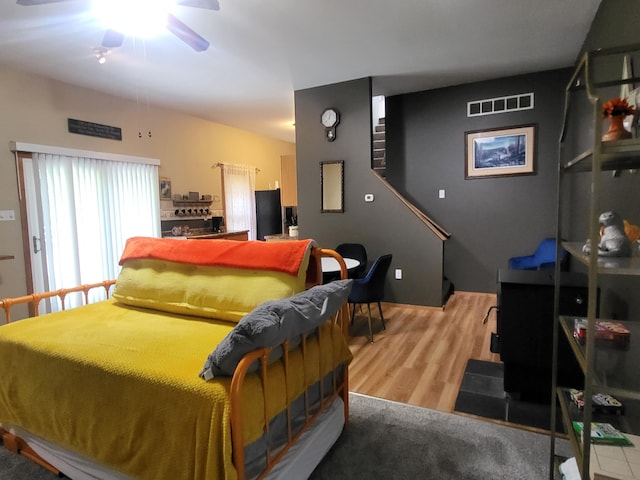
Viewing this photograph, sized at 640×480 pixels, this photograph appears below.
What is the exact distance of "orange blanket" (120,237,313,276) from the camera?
196cm

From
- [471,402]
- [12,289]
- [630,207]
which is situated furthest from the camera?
A: [12,289]

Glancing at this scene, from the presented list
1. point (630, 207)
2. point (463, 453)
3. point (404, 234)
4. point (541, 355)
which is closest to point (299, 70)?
point (404, 234)

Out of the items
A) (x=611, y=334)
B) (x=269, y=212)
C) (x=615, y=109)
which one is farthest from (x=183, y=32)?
(x=269, y=212)

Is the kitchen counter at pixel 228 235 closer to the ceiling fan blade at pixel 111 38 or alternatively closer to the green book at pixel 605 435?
the ceiling fan blade at pixel 111 38

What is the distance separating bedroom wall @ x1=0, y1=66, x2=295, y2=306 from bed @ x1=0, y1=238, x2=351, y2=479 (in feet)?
6.91

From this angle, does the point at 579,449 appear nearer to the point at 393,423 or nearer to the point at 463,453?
the point at 463,453

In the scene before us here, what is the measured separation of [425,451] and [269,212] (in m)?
5.62

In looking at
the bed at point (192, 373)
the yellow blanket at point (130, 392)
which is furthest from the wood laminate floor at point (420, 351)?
the yellow blanket at point (130, 392)

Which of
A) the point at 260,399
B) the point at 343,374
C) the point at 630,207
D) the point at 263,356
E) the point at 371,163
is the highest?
the point at 371,163

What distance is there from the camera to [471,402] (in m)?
2.27

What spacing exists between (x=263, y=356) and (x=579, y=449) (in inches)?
45.4

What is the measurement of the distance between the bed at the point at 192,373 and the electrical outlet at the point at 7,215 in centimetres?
207

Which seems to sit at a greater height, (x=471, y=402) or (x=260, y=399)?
(x=260, y=399)

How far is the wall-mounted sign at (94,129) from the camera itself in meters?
4.17
